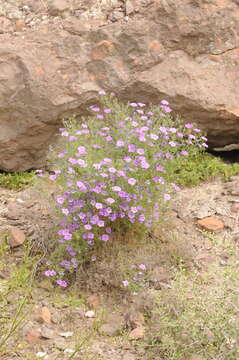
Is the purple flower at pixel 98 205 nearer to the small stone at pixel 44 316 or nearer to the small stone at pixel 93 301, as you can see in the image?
the small stone at pixel 93 301

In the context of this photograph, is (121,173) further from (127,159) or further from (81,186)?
(81,186)

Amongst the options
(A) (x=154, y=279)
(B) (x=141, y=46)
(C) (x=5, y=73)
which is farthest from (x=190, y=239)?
(C) (x=5, y=73)

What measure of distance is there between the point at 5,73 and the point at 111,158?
1.66 m

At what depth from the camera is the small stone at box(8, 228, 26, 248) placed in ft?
13.8

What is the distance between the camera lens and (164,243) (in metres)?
4.14

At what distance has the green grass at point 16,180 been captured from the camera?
206 inches

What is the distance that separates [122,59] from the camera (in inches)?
203

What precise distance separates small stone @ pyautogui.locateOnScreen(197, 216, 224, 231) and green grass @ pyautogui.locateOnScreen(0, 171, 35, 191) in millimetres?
1729

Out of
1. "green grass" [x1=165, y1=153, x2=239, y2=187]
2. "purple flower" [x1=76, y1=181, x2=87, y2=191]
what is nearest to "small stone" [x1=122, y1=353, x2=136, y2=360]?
"purple flower" [x1=76, y1=181, x2=87, y2=191]

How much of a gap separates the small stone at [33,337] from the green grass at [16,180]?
2.09 metres

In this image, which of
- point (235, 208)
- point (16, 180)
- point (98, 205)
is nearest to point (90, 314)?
point (98, 205)

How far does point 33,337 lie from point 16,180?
230 cm

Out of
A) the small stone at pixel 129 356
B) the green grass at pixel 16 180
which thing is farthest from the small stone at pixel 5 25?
the small stone at pixel 129 356

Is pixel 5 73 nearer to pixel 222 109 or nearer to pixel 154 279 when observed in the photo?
pixel 222 109
